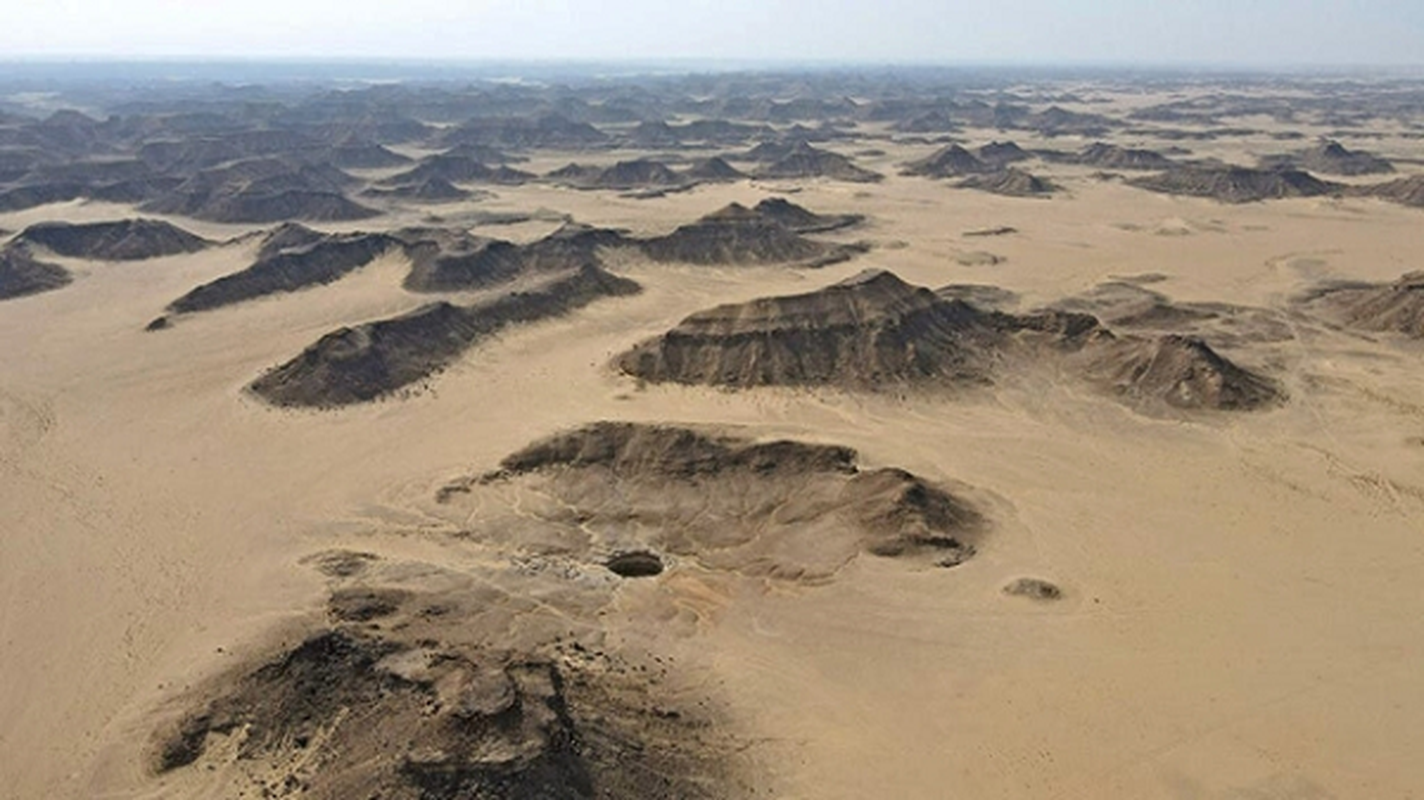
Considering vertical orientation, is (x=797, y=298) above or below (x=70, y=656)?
above

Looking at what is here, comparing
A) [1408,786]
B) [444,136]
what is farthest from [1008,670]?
[444,136]

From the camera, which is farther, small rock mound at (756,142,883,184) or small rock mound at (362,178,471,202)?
small rock mound at (756,142,883,184)

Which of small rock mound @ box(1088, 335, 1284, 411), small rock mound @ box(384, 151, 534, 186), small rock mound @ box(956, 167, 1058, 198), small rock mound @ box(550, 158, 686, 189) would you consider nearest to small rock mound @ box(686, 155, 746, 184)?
small rock mound @ box(550, 158, 686, 189)

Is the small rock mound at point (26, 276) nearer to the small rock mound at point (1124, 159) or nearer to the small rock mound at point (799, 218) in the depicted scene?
the small rock mound at point (799, 218)

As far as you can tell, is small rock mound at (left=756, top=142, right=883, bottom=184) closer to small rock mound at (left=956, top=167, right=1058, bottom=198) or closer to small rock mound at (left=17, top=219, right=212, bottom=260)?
small rock mound at (left=956, top=167, right=1058, bottom=198)

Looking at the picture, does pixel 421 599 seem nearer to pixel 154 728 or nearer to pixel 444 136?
pixel 154 728

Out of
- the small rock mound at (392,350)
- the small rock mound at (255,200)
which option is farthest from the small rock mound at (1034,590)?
the small rock mound at (255,200)

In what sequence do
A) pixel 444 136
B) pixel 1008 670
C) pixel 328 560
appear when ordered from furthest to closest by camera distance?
pixel 444 136
pixel 328 560
pixel 1008 670

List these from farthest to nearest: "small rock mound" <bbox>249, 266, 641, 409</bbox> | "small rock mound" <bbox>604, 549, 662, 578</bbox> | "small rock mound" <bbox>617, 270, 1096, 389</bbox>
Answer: "small rock mound" <bbox>617, 270, 1096, 389</bbox> → "small rock mound" <bbox>249, 266, 641, 409</bbox> → "small rock mound" <bbox>604, 549, 662, 578</bbox>
